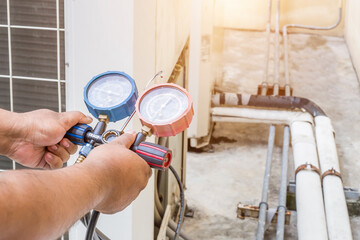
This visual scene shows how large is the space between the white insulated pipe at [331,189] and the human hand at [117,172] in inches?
78.9

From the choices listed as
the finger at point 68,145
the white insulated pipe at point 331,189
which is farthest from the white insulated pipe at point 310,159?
the finger at point 68,145

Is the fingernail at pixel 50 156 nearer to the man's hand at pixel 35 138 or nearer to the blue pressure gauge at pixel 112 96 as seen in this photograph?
the man's hand at pixel 35 138

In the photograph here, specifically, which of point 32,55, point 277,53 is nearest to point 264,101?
point 277,53

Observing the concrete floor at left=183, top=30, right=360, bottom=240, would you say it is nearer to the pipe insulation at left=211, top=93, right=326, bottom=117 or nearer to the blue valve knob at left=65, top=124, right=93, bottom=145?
the pipe insulation at left=211, top=93, right=326, bottom=117

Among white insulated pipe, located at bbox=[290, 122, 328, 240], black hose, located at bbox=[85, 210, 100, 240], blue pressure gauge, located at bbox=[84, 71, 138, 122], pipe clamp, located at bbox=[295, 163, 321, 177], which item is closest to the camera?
black hose, located at bbox=[85, 210, 100, 240]

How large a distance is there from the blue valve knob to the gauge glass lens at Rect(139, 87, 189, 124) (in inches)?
4.5

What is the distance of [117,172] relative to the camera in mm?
860

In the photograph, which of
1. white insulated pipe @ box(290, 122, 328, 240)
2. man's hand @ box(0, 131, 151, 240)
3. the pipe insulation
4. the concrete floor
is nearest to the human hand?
man's hand @ box(0, 131, 151, 240)

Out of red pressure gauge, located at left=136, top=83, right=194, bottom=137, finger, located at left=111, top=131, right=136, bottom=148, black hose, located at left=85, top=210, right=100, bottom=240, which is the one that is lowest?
black hose, located at left=85, top=210, right=100, bottom=240

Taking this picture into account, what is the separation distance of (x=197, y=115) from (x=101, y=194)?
3.40 m

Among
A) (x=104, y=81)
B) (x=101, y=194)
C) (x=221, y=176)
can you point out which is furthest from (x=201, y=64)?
(x=101, y=194)

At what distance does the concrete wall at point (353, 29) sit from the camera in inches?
230

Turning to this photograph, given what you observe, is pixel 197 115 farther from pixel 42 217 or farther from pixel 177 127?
pixel 42 217

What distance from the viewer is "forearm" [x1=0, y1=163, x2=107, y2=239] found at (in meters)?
0.66
